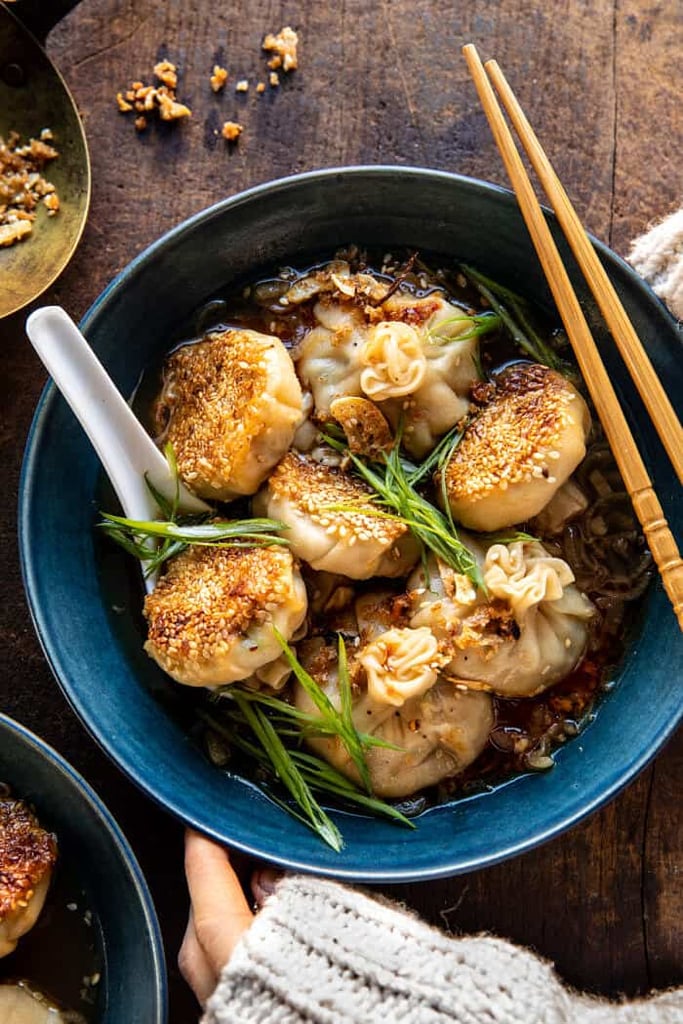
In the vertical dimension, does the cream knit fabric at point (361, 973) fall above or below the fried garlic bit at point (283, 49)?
below

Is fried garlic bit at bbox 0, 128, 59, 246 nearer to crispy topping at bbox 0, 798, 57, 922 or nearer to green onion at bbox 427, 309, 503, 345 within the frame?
green onion at bbox 427, 309, 503, 345

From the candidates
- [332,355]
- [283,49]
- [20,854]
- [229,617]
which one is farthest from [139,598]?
[283,49]

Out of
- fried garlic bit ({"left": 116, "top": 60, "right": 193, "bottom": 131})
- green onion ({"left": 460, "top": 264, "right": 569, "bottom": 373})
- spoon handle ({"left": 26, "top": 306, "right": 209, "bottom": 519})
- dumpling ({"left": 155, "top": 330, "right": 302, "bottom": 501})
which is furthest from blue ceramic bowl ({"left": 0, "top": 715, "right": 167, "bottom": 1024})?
fried garlic bit ({"left": 116, "top": 60, "right": 193, "bottom": 131})

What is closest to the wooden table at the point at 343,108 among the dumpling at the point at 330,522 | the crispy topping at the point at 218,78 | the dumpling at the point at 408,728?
the crispy topping at the point at 218,78

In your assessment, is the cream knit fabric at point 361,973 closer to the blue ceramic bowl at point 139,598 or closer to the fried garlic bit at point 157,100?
the blue ceramic bowl at point 139,598

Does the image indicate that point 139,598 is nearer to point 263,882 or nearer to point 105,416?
point 105,416

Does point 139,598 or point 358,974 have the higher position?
point 139,598
